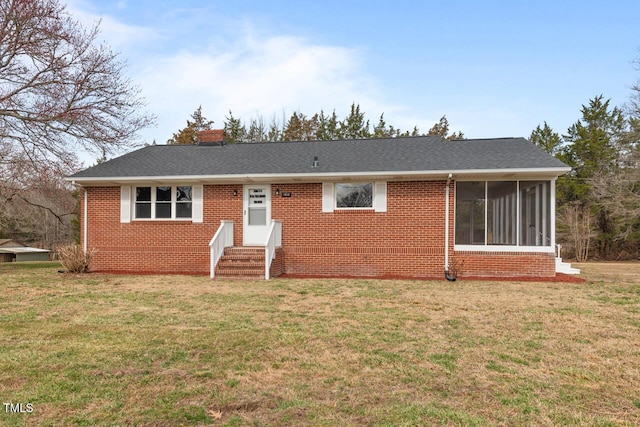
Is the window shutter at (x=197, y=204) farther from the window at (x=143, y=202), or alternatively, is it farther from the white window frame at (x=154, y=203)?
the window at (x=143, y=202)

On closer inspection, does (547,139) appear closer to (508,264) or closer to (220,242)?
(508,264)

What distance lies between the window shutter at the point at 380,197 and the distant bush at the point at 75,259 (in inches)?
350

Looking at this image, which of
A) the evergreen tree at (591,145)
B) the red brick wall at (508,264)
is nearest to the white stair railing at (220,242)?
the red brick wall at (508,264)

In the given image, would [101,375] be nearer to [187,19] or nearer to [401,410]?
[401,410]

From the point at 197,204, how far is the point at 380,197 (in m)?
5.67

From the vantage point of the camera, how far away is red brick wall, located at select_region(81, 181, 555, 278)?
1145 cm

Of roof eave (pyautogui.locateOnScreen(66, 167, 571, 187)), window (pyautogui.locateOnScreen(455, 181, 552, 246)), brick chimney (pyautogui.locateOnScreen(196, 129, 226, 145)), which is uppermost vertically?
brick chimney (pyautogui.locateOnScreen(196, 129, 226, 145))

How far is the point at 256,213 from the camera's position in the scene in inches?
489

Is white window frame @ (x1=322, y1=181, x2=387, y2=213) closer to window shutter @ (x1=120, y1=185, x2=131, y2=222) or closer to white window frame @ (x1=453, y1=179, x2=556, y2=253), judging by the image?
white window frame @ (x1=453, y1=179, x2=556, y2=253)

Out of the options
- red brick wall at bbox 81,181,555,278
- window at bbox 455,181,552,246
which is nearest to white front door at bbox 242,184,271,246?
red brick wall at bbox 81,181,555,278

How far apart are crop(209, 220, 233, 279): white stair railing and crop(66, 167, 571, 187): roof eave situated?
1.42 metres

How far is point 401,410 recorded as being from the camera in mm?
3072

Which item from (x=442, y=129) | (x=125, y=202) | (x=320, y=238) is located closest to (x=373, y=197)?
(x=320, y=238)

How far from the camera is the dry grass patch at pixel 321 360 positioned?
307 cm
